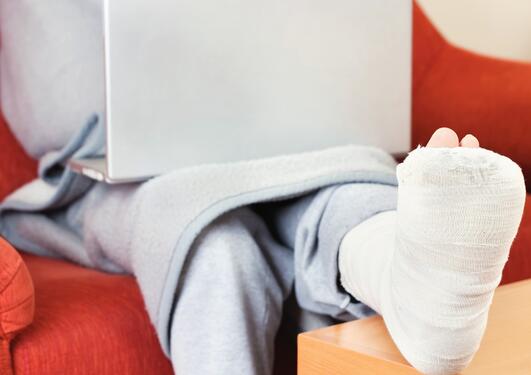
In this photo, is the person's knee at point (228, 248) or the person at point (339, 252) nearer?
the person at point (339, 252)

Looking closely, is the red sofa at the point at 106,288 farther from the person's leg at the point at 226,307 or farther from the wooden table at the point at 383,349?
the wooden table at the point at 383,349

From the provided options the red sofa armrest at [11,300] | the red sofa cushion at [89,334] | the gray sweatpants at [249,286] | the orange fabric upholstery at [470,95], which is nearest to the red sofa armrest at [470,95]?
the orange fabric upholstery at [470,95]

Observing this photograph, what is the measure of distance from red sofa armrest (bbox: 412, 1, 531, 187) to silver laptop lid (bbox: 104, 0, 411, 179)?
277 mm

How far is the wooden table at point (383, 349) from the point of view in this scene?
1.62 ft

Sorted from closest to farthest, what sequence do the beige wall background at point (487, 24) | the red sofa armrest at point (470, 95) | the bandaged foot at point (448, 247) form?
the bandaged foot at point (448, 247) → the red sofa armrest at point (470, 95) → the beige wall background at point (487, 24)

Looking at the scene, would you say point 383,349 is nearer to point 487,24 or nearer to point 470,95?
point 470,95

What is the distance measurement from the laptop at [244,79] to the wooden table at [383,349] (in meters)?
0.29

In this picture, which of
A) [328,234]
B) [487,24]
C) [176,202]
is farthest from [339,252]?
[487,24]

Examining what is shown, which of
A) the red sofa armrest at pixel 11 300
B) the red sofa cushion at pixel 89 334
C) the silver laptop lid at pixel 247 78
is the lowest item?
the red sofa cushion at pixel 89 334

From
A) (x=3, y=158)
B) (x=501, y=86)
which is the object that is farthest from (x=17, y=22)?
(x=501, y=86)

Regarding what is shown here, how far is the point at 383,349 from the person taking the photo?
52 centimetres

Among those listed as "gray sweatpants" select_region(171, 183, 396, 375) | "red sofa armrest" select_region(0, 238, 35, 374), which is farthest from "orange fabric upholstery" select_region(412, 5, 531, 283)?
"red sofa armrest" select_region(0, 238, 35, 374)

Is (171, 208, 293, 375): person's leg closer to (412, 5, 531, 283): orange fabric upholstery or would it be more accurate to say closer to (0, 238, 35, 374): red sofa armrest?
(0, 238, 35, 374): red sofa armrest

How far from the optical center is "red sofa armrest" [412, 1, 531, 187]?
1.18 m
